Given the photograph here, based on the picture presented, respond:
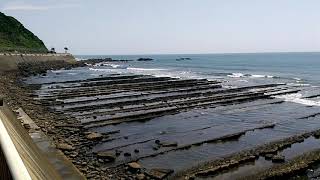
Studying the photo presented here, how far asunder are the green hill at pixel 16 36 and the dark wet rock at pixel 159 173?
355 feet

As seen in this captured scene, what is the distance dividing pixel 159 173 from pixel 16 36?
4911 inches

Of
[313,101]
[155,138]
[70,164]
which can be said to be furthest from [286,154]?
[313,101]

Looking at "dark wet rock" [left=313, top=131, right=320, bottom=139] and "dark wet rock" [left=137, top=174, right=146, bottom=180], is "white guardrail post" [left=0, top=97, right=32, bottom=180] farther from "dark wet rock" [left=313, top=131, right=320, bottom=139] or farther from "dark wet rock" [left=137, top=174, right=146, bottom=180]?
"dark wet rock" [left=313, top=131, right=320, bottom=139]

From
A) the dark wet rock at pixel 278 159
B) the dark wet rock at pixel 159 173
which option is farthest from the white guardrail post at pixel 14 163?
the dark wet rock at pixel 278 159

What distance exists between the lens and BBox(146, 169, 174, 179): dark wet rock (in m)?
17.5

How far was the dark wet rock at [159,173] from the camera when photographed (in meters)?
17.5

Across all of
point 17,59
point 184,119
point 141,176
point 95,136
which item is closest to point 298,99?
point 184,119

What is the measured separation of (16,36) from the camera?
129125mm

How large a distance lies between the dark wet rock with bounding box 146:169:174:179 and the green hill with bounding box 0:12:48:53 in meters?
108

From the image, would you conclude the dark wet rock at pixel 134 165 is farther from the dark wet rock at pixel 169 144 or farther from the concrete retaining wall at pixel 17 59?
the concrete retaining wall at pixel 17 59

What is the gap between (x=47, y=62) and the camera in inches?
3971

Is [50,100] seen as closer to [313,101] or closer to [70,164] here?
[70,164]

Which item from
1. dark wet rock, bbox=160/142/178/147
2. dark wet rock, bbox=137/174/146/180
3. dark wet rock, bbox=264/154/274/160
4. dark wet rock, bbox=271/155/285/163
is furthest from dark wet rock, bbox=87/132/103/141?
dark wet rock, bbox=271/155/285/163

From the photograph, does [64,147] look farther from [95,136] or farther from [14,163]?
[14,163]
